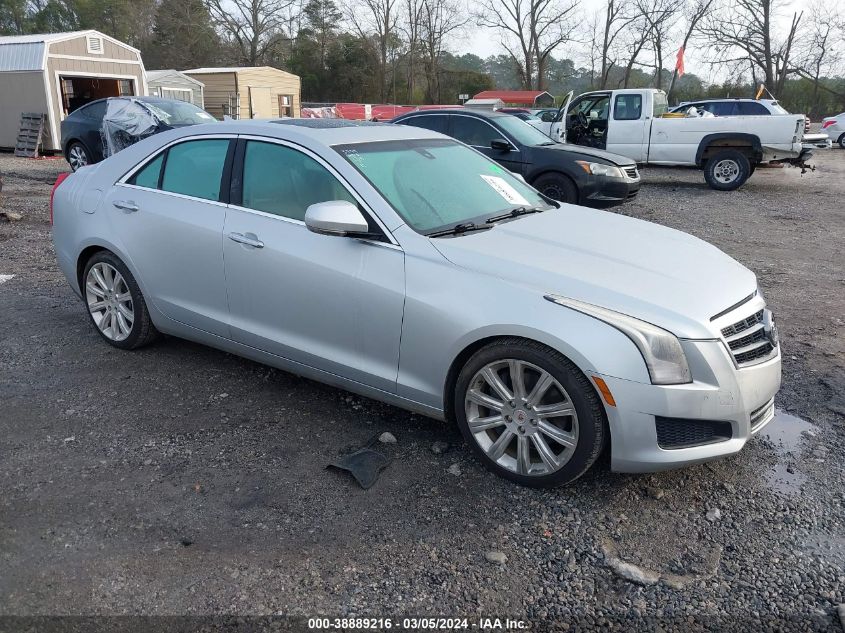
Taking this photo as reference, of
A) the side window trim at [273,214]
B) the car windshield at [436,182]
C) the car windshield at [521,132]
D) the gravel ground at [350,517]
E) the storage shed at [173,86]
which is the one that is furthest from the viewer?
the storage shed at [173,86]

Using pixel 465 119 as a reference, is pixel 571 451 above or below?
below

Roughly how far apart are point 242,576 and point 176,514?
0.57 metres

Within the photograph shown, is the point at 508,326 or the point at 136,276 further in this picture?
the point at 136,276

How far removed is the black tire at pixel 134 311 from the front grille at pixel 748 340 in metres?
3.58

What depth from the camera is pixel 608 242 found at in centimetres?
364

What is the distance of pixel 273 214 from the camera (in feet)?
12.5

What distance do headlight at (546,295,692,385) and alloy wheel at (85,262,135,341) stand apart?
3.33 metres

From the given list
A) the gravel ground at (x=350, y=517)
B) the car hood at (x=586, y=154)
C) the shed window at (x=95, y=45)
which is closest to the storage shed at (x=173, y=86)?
the shed window at (x=95, y=45)

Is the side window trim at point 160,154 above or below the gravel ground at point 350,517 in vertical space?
above

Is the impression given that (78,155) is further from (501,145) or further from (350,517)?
(350,517)

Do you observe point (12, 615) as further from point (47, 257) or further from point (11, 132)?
point (11, 132)

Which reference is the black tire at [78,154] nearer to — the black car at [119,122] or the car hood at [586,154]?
the black car at [119,122]

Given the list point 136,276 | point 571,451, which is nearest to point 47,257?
point 136,276

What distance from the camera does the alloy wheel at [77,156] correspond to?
14.0 m
